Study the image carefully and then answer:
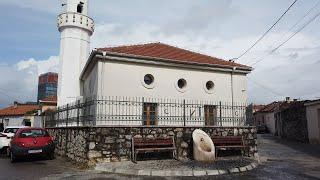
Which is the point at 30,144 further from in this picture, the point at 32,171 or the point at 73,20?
the point at 73,20

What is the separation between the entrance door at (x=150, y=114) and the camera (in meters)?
17.2

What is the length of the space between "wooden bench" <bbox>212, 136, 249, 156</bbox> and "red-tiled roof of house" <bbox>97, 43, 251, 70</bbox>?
5.72 m

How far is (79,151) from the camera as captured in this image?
13.6 meters

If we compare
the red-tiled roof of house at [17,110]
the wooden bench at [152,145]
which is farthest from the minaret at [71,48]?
the red-tiled roof of house at [17,110]

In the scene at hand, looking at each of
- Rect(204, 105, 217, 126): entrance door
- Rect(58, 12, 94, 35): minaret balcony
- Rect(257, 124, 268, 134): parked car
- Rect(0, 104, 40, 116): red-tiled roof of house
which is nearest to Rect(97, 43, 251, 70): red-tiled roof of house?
Rect(204, 105, 217, 126): entrance door

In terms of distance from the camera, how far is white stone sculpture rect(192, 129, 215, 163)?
1330 cm

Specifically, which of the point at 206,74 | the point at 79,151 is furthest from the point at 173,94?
the point at 79,151

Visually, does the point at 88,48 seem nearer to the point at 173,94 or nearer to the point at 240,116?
the point at 173,94

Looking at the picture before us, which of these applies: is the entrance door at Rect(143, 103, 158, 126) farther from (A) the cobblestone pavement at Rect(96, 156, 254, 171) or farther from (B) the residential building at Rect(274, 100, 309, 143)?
(B) the residential building at Rect(274, 100, 309, 143)

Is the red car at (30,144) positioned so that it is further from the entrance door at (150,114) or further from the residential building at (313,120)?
the residential building at (313,120)

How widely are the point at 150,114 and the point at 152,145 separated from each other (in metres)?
4.30

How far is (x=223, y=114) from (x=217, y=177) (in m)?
6.58

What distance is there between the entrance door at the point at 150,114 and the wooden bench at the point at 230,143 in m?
3.75

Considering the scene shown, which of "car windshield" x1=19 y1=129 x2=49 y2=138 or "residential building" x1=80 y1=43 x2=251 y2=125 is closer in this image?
"car windshield" x1=19 y1=129 x2=49 y2=138
